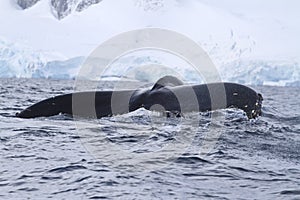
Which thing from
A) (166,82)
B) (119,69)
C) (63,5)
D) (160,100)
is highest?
(63,5)

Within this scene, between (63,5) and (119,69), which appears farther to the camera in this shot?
(63,5)

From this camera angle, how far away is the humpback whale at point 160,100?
21.6ft

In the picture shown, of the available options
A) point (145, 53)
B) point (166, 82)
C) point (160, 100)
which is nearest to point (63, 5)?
point (145, 53)

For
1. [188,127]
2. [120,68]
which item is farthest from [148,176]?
[120,68]

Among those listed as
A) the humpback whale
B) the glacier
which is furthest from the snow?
the humpback whale

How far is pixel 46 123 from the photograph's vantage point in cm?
759

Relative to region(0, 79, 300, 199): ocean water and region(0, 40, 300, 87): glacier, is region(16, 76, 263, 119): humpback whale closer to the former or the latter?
region(0, 79, 300, 199): ocean water

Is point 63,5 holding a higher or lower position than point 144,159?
higher

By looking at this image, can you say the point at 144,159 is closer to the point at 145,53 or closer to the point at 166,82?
the point at 166,82

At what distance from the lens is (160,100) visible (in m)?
7.04

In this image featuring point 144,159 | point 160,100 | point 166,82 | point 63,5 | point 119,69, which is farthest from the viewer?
point 63,5

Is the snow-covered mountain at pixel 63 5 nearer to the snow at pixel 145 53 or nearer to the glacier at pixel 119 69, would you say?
the snow at pixel 145 53

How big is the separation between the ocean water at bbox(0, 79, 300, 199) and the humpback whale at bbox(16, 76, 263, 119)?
0.18 metres

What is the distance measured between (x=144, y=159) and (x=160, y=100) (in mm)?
1799
